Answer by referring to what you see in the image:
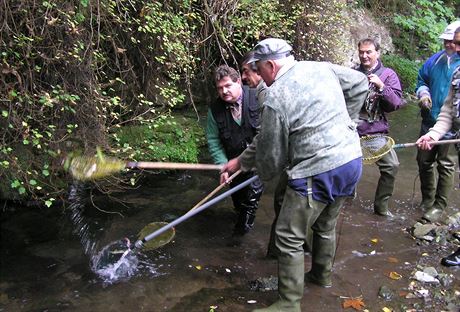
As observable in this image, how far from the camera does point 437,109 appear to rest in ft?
18.0

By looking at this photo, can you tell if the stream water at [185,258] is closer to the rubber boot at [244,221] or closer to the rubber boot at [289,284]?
the rubber boot at [244,221]

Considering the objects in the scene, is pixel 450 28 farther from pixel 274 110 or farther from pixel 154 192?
pixel 154 192

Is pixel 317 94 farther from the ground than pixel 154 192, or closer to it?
farther from the ground

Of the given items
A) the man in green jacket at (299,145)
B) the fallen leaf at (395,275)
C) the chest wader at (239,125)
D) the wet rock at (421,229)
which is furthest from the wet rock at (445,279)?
the chest wader at (239,125)

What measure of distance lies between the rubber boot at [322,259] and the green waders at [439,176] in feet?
7.11

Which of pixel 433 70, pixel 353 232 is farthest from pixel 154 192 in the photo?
pixel 433 70

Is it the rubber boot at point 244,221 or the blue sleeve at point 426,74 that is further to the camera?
the blue sleeve at point 426,74

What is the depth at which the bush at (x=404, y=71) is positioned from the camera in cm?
1266

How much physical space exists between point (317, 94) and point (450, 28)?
115 inches

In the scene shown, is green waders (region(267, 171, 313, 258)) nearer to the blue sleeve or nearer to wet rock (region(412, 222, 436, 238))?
wet rock (region(412, 222, 436, 238))

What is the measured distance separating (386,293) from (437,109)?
2.55 m

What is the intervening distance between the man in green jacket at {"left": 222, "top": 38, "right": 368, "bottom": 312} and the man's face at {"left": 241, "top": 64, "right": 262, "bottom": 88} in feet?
3.51

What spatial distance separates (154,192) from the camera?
21.1 feet

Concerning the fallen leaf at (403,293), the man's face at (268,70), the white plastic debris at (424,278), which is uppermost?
the man's face at (268,70)
